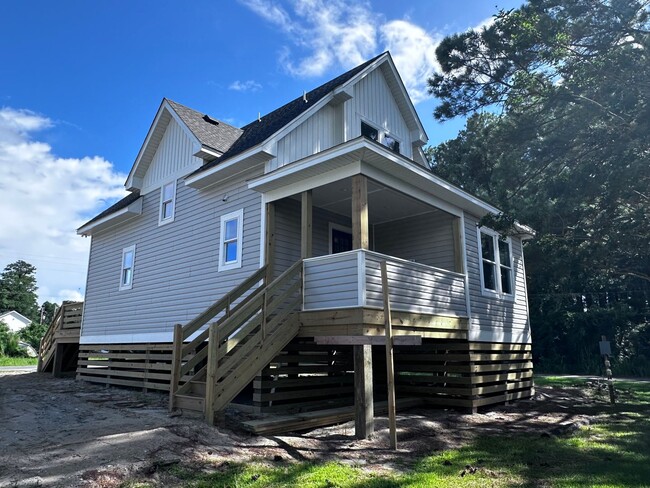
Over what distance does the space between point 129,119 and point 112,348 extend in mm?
7568

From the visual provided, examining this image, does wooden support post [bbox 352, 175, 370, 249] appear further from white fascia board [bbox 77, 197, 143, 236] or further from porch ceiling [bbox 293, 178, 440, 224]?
white fascia board [bbox 77, 197, 143, 236]

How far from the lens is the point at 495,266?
1241cm

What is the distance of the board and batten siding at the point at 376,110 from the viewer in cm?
1212

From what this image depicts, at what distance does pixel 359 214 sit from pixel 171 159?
756 cm

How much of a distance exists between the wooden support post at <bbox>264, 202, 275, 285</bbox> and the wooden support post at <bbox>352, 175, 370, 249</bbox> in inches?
87.8

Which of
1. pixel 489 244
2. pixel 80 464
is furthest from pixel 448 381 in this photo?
pixel 80 464

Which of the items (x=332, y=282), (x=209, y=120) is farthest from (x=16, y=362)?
(x=332, y=282)

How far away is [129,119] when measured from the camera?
15836 mm

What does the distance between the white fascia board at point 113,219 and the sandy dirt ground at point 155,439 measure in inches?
214

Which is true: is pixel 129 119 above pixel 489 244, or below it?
above

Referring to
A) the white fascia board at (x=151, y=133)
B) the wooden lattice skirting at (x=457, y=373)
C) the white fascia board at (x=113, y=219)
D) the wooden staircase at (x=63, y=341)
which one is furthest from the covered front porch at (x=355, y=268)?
the wooden staircase at (x=63, y=341)

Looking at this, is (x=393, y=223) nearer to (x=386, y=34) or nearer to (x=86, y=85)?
(x=386, y=34)

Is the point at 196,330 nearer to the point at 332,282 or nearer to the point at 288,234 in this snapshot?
the point at 332,282

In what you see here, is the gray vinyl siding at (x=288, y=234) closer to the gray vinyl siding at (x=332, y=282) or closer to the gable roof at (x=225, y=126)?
the gray vinyl siding at (x=332, y=282)
